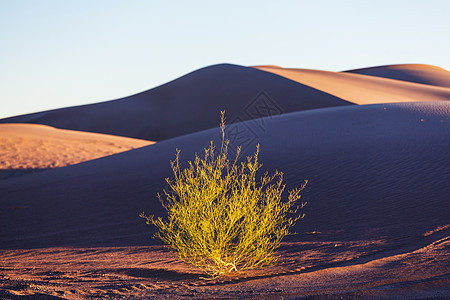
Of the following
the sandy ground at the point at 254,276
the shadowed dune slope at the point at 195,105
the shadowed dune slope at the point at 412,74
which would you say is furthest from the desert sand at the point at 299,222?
the shadowed dune slope at the point at 412,74

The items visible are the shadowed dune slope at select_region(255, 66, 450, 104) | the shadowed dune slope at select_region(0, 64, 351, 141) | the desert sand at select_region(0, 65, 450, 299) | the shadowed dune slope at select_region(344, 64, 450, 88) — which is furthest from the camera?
the shadowed dune slope at select_region(344, 64, 450, 88)

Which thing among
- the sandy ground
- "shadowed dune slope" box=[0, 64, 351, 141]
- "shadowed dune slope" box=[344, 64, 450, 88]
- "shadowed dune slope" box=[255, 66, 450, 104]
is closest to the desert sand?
the sandy ground

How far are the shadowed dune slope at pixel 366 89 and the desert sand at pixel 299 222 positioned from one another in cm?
2617

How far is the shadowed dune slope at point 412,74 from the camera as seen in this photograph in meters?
79.2

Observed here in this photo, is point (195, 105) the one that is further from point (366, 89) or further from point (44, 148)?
point (44, 148)

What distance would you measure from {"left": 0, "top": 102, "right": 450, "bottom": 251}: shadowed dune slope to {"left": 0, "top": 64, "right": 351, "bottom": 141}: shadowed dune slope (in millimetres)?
26057

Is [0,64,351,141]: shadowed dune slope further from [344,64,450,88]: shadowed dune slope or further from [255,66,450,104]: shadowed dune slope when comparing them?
[344,64,450,88]: shadowed dune slope

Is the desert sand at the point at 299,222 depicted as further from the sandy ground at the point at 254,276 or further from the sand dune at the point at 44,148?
the sand dune at the point at 44,148

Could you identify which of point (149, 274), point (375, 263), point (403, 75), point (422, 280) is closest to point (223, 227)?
point (149, 274)

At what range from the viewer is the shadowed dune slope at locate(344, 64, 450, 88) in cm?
7916

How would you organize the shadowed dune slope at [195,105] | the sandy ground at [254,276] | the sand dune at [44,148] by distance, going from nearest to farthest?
the sandy ground at [254,276], the sand dune at [44,148], the shadowed dune slope at [195,105]

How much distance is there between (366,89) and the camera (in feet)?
177

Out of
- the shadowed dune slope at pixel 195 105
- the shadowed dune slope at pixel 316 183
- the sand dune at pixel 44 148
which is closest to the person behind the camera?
the shadowed dune slope at pixel 316 183

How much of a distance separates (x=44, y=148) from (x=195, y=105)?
93.8 feet
